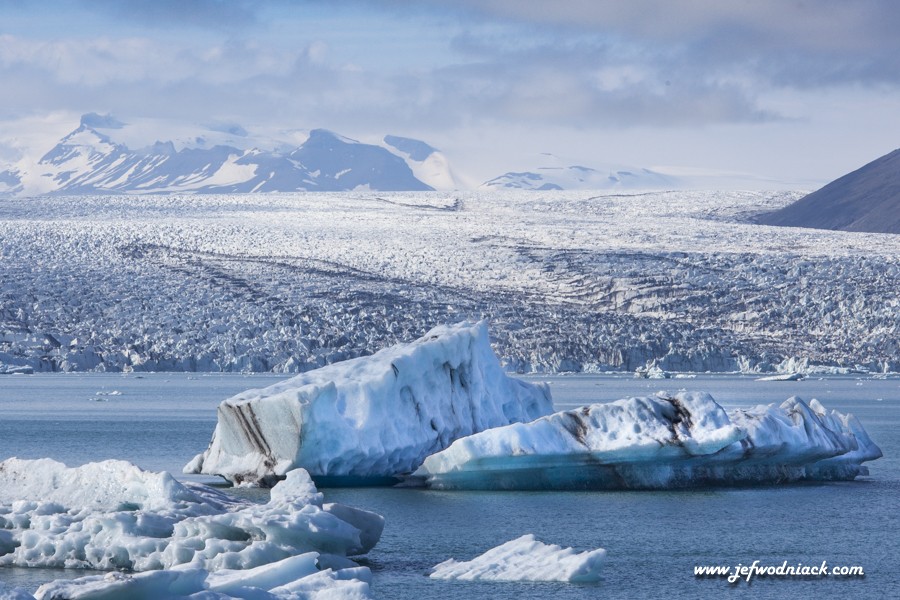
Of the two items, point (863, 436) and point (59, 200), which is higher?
point (59, 200)

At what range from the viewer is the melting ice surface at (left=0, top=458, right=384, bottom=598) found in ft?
27.8

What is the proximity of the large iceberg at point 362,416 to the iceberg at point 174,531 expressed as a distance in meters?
3.23

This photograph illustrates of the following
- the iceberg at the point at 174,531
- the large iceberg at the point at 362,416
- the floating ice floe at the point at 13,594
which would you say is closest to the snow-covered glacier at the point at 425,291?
the large iceberg at the point at 362,416

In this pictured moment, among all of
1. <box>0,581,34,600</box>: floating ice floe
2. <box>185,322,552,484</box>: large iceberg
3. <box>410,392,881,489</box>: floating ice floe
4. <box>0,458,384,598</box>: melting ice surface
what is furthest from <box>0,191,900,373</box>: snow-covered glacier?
<box>0,581,34,600</box>: floating ice floe

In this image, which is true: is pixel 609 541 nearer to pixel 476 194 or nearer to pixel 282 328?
pixel 282 328

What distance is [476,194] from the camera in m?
78.4

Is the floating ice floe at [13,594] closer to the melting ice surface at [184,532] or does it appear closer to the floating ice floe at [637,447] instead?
the melting ice surface at [184,532]

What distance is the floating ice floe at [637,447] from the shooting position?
1388 cm

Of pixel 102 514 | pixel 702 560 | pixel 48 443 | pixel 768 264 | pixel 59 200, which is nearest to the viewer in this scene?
pixel 102 514

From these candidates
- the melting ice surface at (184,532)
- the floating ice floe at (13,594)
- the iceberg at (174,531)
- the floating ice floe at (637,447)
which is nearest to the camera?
the floating ice floe at (13,594)

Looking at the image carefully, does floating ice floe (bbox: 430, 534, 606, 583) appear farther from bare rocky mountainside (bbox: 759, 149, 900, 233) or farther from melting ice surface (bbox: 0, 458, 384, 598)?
bare rocky mountainside (bbox: 759, 149, 900, 233)

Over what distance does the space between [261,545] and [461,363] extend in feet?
23.1

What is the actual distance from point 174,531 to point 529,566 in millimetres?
2541

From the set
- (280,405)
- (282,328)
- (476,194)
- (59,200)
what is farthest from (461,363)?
(476,194)
